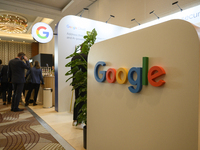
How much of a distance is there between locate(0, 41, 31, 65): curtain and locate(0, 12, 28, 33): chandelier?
2635mm

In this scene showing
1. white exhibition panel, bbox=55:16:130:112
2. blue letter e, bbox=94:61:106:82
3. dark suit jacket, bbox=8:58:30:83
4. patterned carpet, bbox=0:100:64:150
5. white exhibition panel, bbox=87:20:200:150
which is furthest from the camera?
white exhibition panel, bbox=55:16:130:112

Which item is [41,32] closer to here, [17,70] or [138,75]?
[17,70]

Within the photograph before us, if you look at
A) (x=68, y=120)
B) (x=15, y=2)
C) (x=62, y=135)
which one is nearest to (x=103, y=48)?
(x=62, y=135)

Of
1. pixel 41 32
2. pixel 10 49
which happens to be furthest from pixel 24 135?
pixel 10 49

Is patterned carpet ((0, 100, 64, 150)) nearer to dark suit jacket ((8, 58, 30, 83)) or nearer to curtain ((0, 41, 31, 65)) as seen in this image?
dark suit jacket ((8, 58, 30, 83))

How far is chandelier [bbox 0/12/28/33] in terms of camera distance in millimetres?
7738

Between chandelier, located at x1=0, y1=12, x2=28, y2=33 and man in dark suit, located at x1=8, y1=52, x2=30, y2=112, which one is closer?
man in dark suit, located at x1=8, y1=52, x2=30, y2=112

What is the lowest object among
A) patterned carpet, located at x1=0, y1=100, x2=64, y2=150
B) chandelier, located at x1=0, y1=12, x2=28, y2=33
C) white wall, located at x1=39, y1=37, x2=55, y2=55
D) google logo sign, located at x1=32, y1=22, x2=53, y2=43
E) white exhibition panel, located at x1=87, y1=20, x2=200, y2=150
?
patterned carpet, located at x1=0, y1=100, x2=64, y2=150

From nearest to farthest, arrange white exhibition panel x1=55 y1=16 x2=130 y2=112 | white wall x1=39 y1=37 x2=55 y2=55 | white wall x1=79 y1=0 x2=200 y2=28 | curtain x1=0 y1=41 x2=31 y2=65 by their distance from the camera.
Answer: white wall x1=79 y1=0 x2=200 y2=28 → white exhibition panel x1=55 y1=16 x2=130 y2=112 → white wall x1=39 y1=37 x2=55 y2=55 → curtain x1=0 y1=41 x2=31 y2=65

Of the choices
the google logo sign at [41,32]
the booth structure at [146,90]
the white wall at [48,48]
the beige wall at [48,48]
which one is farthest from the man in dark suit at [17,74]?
the beige wall at [48,48]

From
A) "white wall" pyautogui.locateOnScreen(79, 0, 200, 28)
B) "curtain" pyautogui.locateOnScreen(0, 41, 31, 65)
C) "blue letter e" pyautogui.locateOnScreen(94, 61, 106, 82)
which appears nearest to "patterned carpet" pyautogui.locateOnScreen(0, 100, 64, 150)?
"blue letter e" pyautogui.locateOnScreen(94, 61, 106, 82)

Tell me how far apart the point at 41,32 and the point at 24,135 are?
141 inches

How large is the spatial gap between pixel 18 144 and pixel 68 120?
4.07ft

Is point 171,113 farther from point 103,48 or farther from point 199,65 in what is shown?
point 103,48
